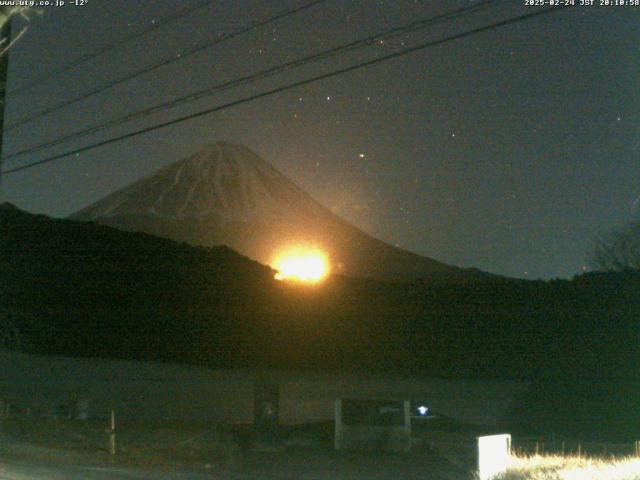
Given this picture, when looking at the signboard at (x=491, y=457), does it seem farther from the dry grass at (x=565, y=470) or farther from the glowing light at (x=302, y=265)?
Result: the glowing light at (x=302, y=265)

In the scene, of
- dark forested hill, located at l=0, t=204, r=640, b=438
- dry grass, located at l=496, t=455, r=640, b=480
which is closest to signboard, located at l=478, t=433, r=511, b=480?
dry grass, located at l=496, t=455, r=640, b=480

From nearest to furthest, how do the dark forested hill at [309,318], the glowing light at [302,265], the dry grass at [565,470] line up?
the dry grass at [565,470] → the dark forested hill at [309,318] → the glowing light at [302,265]

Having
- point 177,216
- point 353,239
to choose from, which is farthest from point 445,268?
point 177,216

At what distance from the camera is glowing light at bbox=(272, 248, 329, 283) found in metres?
34.5

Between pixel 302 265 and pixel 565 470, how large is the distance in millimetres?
32296

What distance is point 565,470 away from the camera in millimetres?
14445

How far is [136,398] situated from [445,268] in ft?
90.0

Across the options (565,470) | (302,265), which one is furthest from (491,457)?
(302,265)

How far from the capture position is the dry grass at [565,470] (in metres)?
13.0

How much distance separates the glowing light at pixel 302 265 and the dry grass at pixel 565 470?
17.1 metres

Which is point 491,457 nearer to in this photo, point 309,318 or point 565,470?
point 565,470

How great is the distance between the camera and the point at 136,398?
29031 millimetres

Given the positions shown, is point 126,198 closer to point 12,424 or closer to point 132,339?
point 132,339

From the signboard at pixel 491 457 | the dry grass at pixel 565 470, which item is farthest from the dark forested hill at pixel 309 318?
the signboard at pixel 491 457
